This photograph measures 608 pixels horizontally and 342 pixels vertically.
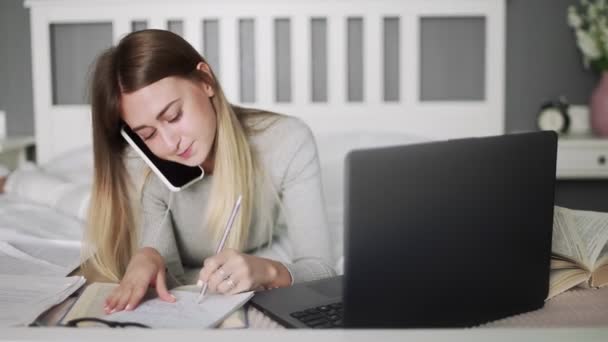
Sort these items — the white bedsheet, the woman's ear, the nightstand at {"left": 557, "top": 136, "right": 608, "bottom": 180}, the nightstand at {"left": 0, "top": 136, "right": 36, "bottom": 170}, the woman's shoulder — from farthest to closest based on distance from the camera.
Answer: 1. the nightstand at {"left": 0, "top": 136, "right": 36, "bottom": 170}
2. the nightstand at {"left": 557, "top": 136, "right": 608, "bottom": 180}
3. the woman's shoulder
4. the woman's ear
5. the white bedsheet

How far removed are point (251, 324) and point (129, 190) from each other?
0.58 m

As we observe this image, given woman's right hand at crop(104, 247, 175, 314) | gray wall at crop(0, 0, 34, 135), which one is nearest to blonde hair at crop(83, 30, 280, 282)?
woman's right hand at crop(104, 247, 175, 314)

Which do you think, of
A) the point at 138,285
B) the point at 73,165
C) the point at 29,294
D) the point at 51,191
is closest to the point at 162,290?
the point at 138,285

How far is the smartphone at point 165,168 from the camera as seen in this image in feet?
3.65

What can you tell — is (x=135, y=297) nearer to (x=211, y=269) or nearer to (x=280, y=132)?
(x=211, y=269)

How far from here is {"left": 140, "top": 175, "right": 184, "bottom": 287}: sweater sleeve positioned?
118 centimetres

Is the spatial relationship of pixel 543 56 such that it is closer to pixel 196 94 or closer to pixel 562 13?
pixel 562 13

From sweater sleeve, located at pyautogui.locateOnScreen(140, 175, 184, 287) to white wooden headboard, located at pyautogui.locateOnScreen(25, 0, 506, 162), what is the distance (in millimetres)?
1205

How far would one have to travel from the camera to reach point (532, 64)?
8.13ft

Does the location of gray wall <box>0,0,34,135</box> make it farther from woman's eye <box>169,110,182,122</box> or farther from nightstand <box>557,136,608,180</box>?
nightstand <box>557,136,608,180</box>

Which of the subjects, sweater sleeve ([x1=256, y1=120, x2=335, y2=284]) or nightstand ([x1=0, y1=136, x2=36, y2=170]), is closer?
sweater sleeve ([x1=256, y1=120, x2=335, y2=284])

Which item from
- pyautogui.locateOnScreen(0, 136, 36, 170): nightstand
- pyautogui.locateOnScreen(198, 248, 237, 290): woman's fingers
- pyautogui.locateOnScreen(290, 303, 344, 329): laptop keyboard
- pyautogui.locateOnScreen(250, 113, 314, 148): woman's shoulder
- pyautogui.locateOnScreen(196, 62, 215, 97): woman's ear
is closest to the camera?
pyautogui.locateOnScreen(290, 303, 344, 329): laptop keyboard

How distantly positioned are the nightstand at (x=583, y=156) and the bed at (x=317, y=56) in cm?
27

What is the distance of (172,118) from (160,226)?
24 cm
